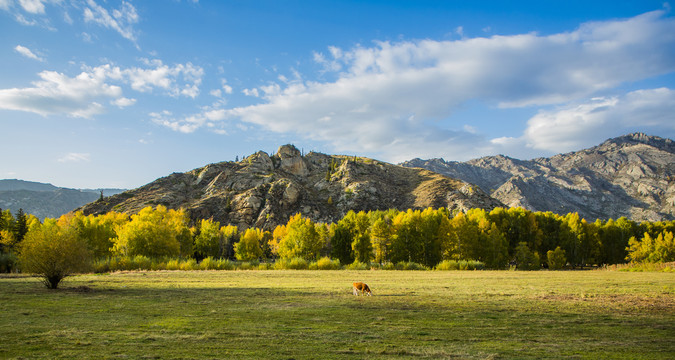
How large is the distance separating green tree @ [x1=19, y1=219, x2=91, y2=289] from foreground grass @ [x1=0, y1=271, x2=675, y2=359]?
3.22 metres

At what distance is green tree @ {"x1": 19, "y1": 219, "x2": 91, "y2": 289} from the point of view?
23.7m

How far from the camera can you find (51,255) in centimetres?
2381

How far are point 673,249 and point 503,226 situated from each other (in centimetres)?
2708

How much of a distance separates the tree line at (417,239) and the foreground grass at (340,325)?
146 ft

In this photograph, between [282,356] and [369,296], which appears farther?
[369,296]

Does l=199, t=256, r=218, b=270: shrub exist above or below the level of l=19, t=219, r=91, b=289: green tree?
below

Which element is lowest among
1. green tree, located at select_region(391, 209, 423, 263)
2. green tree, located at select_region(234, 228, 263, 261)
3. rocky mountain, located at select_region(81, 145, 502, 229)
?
green tree, located at select_region(234, 228, 263, 261)

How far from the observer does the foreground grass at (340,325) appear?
31.2 feet

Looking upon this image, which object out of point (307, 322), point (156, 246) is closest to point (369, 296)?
point (307, 322)

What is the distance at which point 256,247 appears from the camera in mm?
90750


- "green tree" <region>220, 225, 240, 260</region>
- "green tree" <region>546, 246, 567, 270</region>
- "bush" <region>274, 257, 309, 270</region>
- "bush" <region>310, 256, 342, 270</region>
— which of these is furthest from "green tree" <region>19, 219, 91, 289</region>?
"green tree" <region>220, 225, 240, 260</region>

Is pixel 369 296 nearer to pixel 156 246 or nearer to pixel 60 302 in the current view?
pixel 60 302

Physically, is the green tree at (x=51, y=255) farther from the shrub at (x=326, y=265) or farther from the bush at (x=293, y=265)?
the shrub at (x=326, y=265)

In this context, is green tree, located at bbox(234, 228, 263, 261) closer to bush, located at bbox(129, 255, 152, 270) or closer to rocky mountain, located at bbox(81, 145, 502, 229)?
bush, located at bbox(129, 255, 152, 270)
